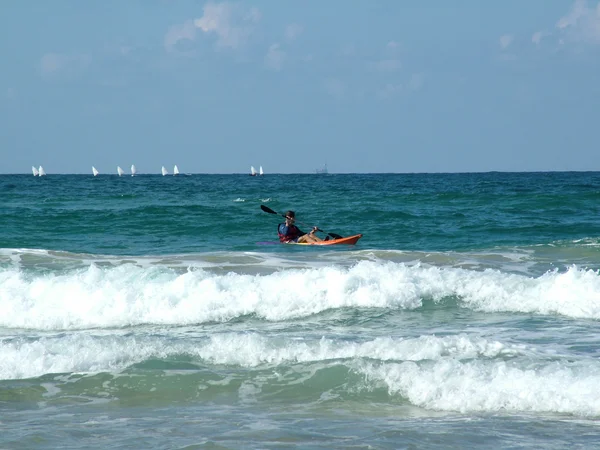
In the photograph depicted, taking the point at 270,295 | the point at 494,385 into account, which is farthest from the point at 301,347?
the point at 270,295

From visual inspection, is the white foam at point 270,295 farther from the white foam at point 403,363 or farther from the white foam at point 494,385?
the white foam at point 494,385

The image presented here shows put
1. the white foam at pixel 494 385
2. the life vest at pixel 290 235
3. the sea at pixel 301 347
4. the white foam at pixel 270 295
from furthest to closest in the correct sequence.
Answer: the life vest at pixel 290 235
the white foam at pixel 270 295
the white foam at pixel 494 385
the sea at pixel 301 347

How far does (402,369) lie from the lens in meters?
7.58

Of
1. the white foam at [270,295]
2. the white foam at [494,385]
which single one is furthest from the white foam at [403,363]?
the white foam at [270,295]

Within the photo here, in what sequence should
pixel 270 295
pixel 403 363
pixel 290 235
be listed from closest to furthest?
pixel 403 363 → pixel 270 295 → pixel 290 235

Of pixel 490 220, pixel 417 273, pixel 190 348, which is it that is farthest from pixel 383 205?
pixel 190 348

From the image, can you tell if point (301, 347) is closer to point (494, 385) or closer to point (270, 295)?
point (494, 385)

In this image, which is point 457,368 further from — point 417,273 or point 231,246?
point 231,246

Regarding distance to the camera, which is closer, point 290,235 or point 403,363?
point 403,363

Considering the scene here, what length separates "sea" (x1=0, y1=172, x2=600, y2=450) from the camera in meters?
6.28

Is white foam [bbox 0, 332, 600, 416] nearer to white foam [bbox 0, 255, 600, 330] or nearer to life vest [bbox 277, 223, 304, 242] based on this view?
white foam [bbox 0, 255, 600, 330]

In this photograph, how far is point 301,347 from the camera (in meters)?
8.50

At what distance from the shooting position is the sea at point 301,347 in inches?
247

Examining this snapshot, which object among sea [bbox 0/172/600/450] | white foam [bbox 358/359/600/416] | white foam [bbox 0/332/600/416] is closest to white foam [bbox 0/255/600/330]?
sea [bbox 0/172/600/450]
